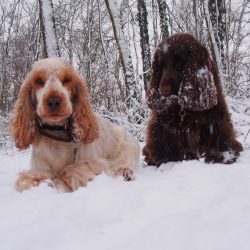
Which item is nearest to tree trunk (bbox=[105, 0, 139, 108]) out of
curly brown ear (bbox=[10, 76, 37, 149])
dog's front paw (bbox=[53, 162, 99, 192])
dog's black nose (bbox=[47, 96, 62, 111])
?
curly brown ear (bbox=[10, 76, 37, 149])

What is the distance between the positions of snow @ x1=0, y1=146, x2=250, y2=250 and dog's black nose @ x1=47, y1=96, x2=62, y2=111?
651mm

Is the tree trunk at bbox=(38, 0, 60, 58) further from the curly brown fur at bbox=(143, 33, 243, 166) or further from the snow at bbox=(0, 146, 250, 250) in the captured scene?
the snow at bbox=(0, 146, 250, 250)

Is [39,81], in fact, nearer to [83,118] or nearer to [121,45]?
[83,118]

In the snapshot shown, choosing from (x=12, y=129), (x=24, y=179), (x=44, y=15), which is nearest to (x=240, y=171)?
(x=24, y=179)

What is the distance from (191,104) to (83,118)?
102 cm

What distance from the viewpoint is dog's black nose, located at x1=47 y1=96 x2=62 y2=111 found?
3.33 meters

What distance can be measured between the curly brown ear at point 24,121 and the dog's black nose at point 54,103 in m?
0.47

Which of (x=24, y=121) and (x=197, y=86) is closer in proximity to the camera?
(x=24, y=121)

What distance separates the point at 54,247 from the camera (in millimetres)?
2211

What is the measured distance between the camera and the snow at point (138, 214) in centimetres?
223

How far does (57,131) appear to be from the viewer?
3.72m

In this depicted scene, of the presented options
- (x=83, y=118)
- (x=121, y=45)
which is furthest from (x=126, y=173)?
(x=121, y=45)

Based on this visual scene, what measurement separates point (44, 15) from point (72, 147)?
5.57m

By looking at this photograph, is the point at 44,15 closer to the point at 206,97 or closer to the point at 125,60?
the point at 125,60
